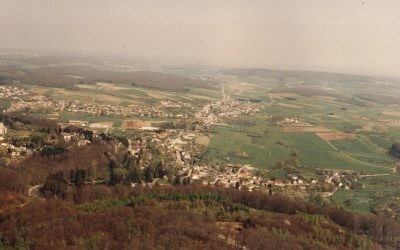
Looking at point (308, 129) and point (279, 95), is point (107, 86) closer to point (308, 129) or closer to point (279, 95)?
point (279, 95)

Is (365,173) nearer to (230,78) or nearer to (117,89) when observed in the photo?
(117,89)

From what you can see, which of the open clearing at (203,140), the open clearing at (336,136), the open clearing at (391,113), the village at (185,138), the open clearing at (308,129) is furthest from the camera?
the open clearing at (391,113)

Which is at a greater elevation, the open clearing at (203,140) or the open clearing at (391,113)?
the open clearing at (391,113)

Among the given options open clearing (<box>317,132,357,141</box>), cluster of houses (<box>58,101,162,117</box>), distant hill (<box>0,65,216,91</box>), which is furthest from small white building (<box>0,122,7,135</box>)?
distant hill (<box>0,65,216,91</box>)

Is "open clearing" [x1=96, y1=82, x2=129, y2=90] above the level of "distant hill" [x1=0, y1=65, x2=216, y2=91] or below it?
below

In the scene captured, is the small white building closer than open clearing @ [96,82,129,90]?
Yes

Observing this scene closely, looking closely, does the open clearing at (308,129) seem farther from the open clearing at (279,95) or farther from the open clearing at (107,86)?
the open clearing at (107,86)

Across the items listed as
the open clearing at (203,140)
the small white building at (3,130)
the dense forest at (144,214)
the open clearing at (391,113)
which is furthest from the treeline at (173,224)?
the open clearing at (391,113)

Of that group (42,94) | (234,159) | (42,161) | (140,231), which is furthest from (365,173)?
(42,94)

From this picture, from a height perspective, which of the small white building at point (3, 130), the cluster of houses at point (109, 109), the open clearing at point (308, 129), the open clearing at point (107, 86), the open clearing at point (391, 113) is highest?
the open clearing at point (391, 113)

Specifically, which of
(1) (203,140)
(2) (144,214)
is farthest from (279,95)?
(2) (144,214)

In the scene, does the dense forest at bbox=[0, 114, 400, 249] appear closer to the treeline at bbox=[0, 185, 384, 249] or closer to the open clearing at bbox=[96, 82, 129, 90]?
the treeline at bbox=[0, 185, 384, 249]
